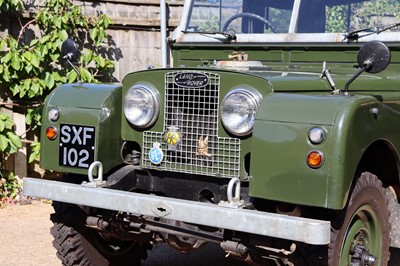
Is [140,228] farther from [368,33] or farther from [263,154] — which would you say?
[368,33]

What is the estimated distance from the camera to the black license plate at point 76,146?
4.30 m

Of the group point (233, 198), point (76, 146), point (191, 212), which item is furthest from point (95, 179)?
point (233, 198)

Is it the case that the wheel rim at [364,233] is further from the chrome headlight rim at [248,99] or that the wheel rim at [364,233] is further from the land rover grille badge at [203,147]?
the land rover grille badge at [203,147]

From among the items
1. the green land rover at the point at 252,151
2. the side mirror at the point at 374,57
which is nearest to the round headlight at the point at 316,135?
the green land rover at the point at 252,151

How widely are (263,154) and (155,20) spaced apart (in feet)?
15.7

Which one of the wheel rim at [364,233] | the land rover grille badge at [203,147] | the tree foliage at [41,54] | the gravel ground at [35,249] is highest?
the tree foliage at [41,54]

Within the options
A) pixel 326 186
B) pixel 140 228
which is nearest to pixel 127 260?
pixel 140 228

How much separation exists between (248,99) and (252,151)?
0.32 meters

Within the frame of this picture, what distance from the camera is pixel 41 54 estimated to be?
23.9ft

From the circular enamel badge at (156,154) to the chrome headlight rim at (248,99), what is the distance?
0.48 m

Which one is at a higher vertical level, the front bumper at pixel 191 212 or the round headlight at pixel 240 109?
the round headlight at pixel 240 109

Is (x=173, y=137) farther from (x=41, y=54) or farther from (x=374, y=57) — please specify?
(x=41, y=54)

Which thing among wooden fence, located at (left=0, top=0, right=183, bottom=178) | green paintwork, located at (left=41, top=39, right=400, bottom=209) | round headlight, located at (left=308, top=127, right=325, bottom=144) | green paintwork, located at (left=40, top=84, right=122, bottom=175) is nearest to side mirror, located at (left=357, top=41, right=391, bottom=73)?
green paintwork, located at (left=41, top=39, right=400, bottom=209)

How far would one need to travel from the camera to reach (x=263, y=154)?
3.59 meters
